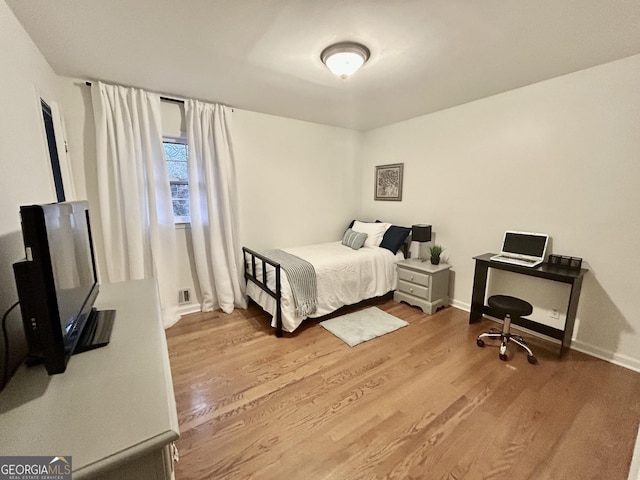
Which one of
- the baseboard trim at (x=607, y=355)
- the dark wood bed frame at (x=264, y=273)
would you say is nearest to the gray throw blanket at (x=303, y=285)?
the dark wood bed frame at (x=264, y=273)

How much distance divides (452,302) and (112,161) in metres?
4.10

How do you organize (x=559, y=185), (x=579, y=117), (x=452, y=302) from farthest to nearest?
(x=452, y=302), (x=559, y=185), (x=579, y=117)

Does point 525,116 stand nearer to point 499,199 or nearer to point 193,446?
point 499,199

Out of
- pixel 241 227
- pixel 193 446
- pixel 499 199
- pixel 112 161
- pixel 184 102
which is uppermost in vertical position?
pixel 184 102

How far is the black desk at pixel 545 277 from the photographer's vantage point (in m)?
2.20

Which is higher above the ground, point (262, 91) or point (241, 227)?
point (262, 91)

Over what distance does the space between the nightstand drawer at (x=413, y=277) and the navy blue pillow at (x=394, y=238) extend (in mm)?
289

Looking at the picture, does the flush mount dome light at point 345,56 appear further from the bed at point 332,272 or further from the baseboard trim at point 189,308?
the baseboard trim at point 189,308

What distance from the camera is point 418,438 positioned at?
155 cm

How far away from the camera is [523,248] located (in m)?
2.63

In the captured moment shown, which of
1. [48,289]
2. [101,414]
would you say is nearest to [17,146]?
[48,289]

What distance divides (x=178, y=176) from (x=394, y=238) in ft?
9.23

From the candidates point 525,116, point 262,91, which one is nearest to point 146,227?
point 262,91

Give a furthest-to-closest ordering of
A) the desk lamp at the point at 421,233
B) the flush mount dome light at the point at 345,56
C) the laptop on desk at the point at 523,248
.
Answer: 1. the desk lamp at the point at 421,233
2. the laptop on desk at the point at 523,248
3. the flush mount dome light at the point at 345,56
